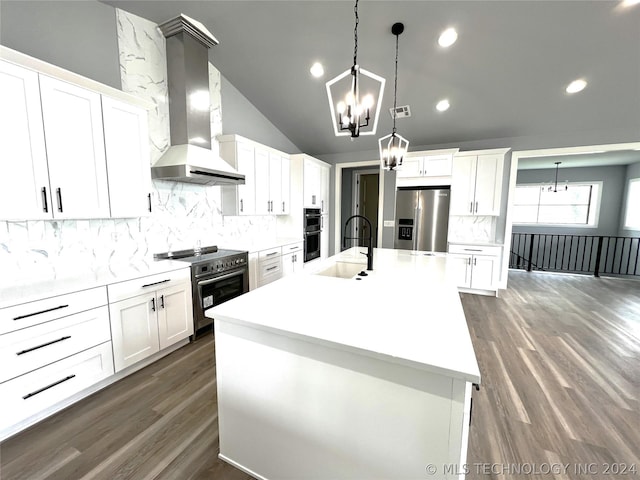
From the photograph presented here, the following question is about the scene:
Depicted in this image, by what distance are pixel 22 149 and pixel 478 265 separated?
17.6 ft

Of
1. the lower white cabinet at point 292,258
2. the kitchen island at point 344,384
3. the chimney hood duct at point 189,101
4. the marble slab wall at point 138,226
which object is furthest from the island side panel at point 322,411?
the lower white cabinet at point 292,258

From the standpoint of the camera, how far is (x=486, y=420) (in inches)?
71.7

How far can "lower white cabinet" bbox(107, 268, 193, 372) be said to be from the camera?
2.09m

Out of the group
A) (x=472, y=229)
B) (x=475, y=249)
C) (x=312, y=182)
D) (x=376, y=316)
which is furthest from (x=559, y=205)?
(x=376, y=316)

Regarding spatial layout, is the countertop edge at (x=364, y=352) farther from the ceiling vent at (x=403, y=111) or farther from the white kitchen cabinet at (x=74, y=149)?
the ceiling vent at (x=403, y=111)

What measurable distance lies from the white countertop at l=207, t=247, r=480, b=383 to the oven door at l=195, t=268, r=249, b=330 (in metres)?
1.28

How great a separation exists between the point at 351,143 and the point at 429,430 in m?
4.97

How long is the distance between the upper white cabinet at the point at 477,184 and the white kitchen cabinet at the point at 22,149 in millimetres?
4920

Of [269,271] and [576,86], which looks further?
[269,271]

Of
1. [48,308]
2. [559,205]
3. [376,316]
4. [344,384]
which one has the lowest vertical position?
[344,384]

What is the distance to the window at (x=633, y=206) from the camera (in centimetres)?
633

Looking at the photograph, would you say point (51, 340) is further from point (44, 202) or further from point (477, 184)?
point (477, 184)

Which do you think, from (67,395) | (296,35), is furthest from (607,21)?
(67,395)

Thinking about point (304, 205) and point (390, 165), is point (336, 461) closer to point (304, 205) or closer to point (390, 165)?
point (390, 165)
